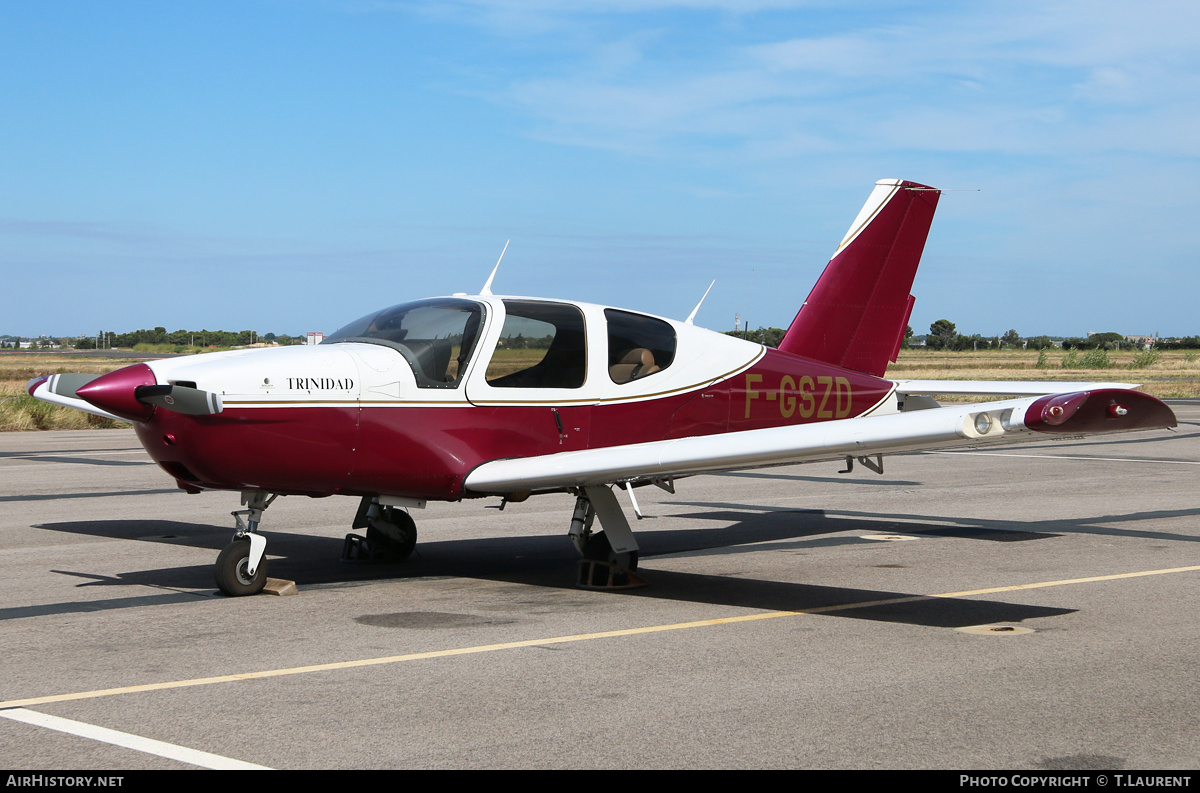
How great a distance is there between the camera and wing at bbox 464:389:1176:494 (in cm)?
581

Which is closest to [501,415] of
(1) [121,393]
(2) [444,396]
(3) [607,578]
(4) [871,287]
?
(2) [444,396]

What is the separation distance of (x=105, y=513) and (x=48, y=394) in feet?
13.9

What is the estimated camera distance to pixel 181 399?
23.1 ft

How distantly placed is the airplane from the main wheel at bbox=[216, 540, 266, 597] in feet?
0.04

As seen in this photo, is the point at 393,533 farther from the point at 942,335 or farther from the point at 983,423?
the point at 942,335

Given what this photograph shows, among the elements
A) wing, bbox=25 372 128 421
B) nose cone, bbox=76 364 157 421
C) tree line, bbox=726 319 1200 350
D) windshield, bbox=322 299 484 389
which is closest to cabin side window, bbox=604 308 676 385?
windshield, bbox=322 299 484 389

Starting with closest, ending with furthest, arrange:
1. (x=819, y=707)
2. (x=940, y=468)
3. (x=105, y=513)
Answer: (x=819, y=707), (x=105, y=513), (x=940, y=468)

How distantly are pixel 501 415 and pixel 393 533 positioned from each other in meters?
1.85

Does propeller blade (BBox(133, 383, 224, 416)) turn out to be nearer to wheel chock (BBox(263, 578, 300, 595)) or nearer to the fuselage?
the fuselage

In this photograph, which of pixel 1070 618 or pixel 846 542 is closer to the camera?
pixel 1070 618
